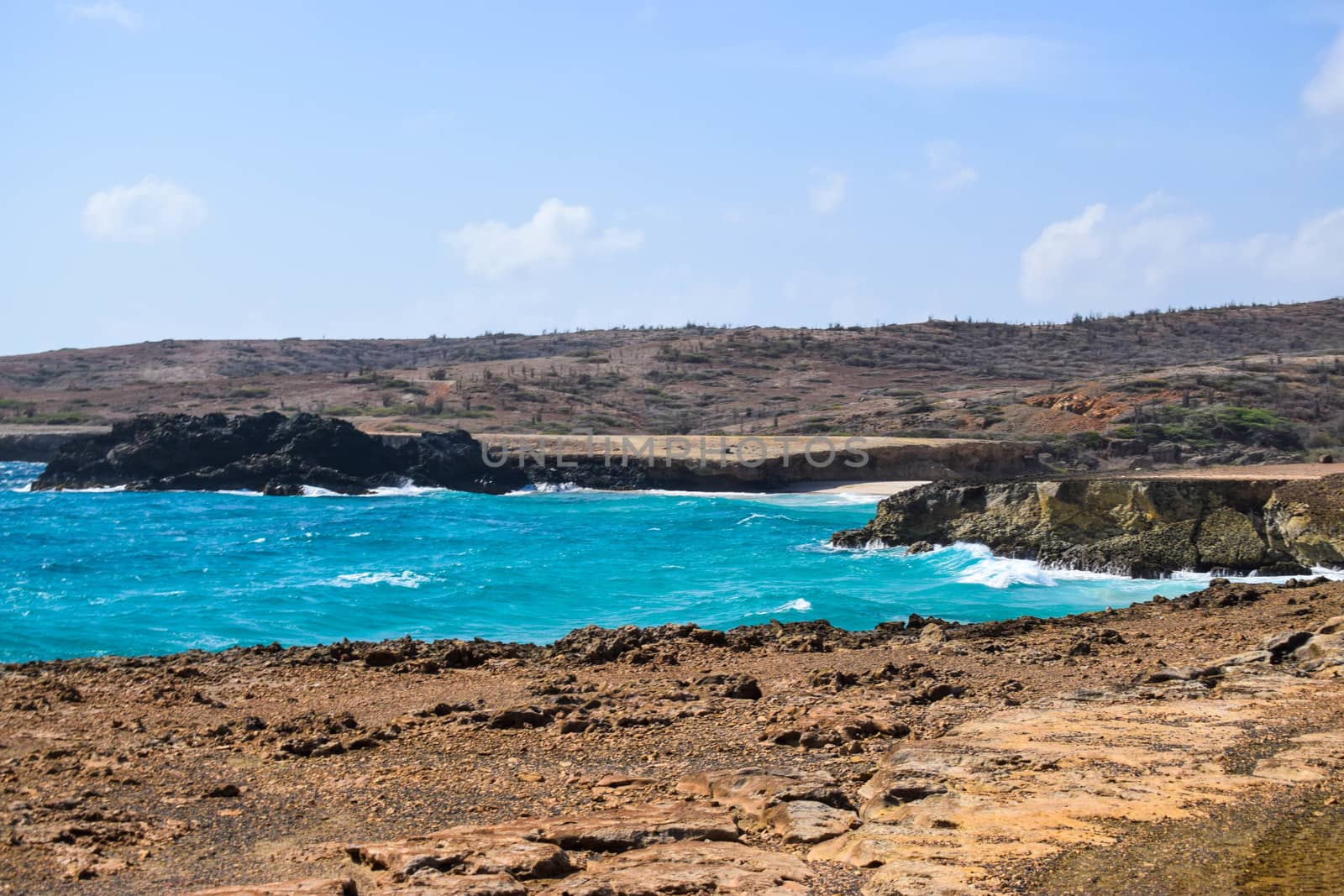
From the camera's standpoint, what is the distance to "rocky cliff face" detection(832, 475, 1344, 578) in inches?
832

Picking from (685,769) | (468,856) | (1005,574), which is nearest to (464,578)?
(1005,574)

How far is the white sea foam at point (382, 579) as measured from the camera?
71.4 feet

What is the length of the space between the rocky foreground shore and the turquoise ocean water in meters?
5.76

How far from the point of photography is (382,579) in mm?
22516

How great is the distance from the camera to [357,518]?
3509cm

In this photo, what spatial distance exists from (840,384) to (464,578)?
1962 inches

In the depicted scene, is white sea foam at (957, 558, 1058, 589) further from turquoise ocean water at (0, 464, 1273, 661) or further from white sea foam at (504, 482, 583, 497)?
white sea foam at (504, 482, 583, 497)

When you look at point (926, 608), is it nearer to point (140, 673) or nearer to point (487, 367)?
point (140, 673)

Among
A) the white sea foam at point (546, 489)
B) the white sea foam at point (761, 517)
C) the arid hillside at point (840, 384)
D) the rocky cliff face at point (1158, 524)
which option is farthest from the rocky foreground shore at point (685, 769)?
the arid hillside at point (840, 384)

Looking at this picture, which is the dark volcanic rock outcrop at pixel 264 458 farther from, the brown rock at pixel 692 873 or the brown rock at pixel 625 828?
the brown rock at pixel 692 873

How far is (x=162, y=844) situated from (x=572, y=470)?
40303mm

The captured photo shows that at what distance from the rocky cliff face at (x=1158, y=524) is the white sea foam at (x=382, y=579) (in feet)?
36.4

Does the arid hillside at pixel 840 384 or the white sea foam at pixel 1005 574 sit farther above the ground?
the arid hillside at pixel 840 384

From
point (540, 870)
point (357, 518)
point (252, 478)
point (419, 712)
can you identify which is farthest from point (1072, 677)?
point (252, 478)
